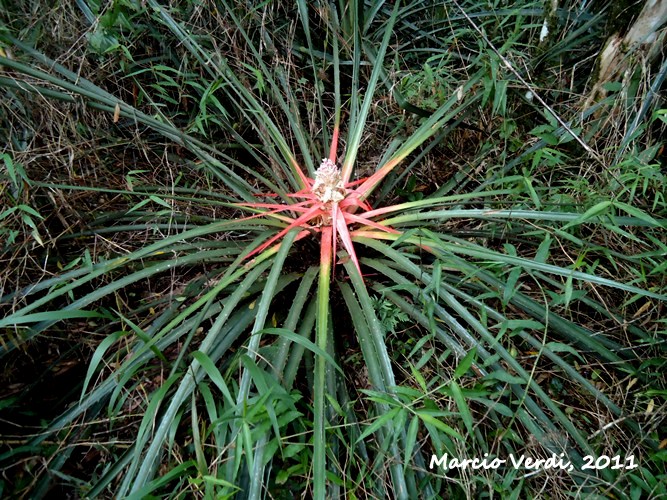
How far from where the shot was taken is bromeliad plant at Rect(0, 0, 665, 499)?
1009 mm

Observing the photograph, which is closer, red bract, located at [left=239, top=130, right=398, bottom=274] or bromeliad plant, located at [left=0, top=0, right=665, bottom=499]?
bromeliad plant, located at [left=0, top=0, right=665, bottom=499]

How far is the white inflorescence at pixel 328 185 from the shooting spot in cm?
143

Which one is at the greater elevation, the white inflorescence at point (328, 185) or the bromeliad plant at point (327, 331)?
the white inflorescence at point (328, 185)

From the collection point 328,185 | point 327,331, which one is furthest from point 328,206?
point 327,331

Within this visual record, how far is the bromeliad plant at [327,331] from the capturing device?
101 centimetres

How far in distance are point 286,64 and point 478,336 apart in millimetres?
1292

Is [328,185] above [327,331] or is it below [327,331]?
above

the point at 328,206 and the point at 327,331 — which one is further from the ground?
the point at 328,206

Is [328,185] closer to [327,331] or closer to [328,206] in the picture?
[328,206]

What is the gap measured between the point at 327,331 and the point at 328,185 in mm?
447

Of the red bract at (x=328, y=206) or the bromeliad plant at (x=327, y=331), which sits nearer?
the bromeliad plant at (x=327, y=331)

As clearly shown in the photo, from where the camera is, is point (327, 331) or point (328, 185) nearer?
point (327, 331)

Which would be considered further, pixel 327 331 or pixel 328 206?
pixel 328 206

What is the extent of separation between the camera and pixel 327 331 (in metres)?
1.20
